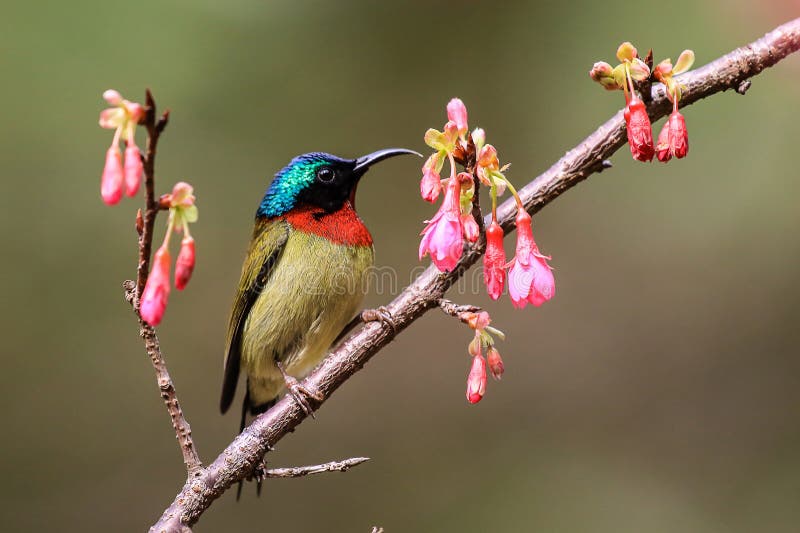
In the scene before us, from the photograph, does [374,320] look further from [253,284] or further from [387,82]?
[387,82]

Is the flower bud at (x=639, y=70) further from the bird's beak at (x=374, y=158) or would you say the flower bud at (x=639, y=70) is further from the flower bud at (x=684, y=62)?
the bird's beak at (x=374, y=158)

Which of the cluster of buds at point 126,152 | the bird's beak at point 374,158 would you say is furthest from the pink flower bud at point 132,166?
the bird's beak at point 374,158

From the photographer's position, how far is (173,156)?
180 inches

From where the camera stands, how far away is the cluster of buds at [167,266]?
1.60 metres

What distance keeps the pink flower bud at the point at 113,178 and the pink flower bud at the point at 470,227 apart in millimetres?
822

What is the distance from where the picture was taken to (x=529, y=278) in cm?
194

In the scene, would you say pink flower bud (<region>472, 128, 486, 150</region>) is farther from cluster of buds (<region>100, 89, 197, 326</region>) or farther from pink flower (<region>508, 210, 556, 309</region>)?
cluster of buds (<region>100, 89, 197, 326</region>)

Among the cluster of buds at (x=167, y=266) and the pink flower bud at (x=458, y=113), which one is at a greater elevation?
the pink flower bud at (x=458, y=113)

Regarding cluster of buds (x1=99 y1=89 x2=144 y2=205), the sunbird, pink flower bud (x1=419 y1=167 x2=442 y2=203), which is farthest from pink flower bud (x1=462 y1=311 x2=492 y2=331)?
the sunbird

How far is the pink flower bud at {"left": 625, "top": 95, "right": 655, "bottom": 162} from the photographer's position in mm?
1885

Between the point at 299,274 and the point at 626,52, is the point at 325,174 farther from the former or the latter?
the point at 626,52

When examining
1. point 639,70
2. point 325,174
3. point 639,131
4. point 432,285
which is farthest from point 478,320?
point 325,174

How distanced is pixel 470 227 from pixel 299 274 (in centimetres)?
146

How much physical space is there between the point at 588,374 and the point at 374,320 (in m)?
2.76
